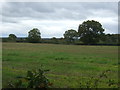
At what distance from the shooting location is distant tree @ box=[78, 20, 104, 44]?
90000 mm

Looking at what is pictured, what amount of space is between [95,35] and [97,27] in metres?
4.25

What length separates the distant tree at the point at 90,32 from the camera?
90000 mm

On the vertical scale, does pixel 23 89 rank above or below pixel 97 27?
below

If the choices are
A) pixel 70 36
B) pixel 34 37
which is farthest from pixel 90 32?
pixel 34 37

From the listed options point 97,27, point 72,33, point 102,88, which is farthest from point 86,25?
point 102,88

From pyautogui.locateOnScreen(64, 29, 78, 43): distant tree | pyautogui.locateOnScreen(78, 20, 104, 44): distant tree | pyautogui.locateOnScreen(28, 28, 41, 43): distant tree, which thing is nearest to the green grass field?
pyautogui.locateOnScreen(78, 20, 104, 44): distant tree

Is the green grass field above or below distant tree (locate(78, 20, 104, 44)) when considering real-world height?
below

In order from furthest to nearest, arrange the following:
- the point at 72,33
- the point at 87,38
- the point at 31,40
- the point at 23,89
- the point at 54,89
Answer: the point at 72,33 → the point at 31,40 → the point at 87,38 → the point at 54,89 → the point at 23,89

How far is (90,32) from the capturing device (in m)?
92.1

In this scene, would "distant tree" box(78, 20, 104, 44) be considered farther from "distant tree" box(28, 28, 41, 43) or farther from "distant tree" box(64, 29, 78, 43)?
"distant tree" box(28, 28, 41, 43)

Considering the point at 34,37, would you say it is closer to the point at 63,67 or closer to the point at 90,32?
the point at 90,32

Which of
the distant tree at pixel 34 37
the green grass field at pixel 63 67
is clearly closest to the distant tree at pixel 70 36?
the distant tree at pixel 34 37

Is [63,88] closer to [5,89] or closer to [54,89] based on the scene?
[54,89]

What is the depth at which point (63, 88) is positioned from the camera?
299 inches
